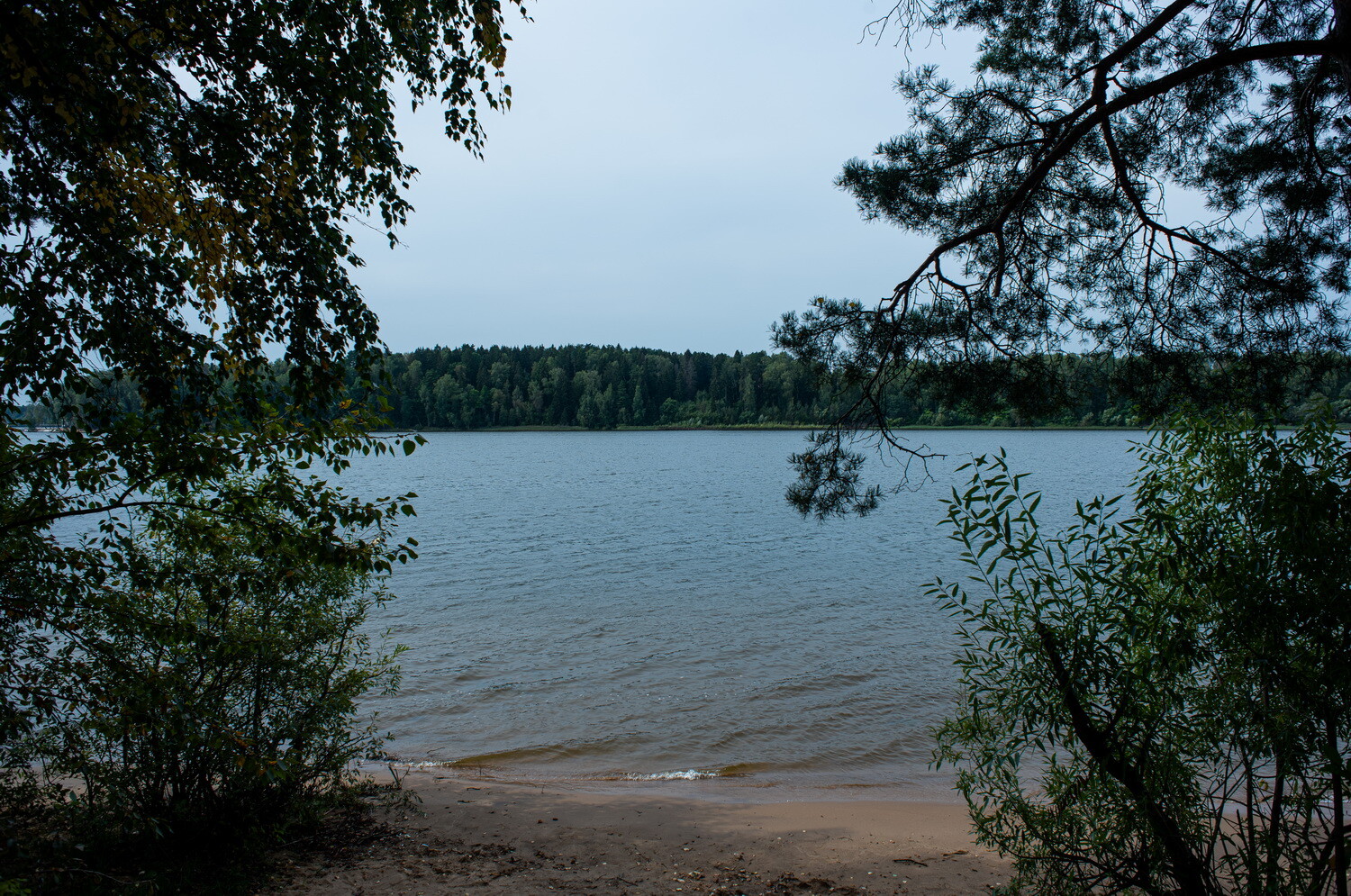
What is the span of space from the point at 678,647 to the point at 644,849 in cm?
739

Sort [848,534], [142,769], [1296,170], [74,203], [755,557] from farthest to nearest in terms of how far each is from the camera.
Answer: [848,534]
[755,557]
[1296,170]
[142,769]
[74,203]

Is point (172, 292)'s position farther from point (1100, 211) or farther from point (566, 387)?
point (566, 387)

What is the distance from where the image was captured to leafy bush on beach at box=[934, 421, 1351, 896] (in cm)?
327

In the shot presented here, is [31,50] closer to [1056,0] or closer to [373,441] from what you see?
[373,441]

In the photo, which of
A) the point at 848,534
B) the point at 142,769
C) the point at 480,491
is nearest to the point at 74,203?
the point at 142,769

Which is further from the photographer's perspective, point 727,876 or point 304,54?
point 727,876

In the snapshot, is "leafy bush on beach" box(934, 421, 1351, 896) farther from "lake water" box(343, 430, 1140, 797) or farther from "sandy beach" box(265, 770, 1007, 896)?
"sandy beach" box(265, 770, 1007, 896)

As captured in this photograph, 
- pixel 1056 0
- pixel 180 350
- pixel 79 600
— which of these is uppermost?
pixel 1056 0

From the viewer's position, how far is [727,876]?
6.14m

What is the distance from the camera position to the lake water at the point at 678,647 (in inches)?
391

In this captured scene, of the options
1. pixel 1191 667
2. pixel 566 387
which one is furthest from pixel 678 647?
pixel 566 387

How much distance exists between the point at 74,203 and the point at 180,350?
91 cm

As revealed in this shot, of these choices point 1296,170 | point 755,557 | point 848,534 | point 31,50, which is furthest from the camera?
point 848,534

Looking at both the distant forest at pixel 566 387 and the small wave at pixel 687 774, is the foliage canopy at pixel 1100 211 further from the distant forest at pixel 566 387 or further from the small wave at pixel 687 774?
the distant forest at pixel 566 387
